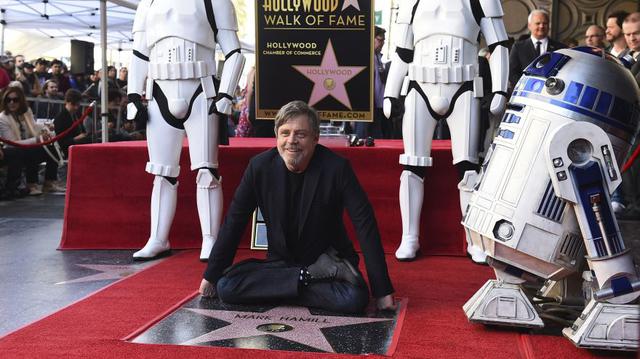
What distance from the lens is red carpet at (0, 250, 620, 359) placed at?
329 centimetres

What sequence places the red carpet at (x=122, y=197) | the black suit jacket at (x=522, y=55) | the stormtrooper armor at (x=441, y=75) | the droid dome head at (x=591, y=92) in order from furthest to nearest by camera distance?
the black suit jacket at (x=522, y=55)
the red carpet at (x=122, y=197)
the stormtrooper armor at (x=441, y=75)
the droid dome head at (x=591, y=92)

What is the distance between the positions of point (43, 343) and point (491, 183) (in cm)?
205

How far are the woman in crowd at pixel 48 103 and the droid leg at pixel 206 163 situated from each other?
22.8 feet

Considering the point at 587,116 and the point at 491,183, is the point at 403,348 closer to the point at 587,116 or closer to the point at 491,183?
the point at 491,183

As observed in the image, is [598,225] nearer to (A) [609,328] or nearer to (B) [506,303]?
(A) [609,328]

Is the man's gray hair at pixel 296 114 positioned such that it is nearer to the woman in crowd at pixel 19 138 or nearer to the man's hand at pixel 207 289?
the man's hand at pixel 207 289

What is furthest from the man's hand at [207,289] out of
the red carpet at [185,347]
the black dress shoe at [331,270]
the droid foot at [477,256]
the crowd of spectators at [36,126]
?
the crowd of spectators at [36,126]

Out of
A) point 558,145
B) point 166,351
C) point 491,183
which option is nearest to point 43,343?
point 166,351

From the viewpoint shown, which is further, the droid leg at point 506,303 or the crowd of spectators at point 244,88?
the crowd of spectators at point 244,88

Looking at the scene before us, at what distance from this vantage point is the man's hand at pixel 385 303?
13.1ft

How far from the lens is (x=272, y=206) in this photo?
13.6 ft

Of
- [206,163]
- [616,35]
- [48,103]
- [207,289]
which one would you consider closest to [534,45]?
[616,35]

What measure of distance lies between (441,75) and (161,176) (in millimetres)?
1964

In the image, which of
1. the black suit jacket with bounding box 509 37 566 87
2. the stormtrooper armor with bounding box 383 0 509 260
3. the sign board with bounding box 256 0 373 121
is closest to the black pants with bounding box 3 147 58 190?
the sign board with bounding box 256 0 373 121
